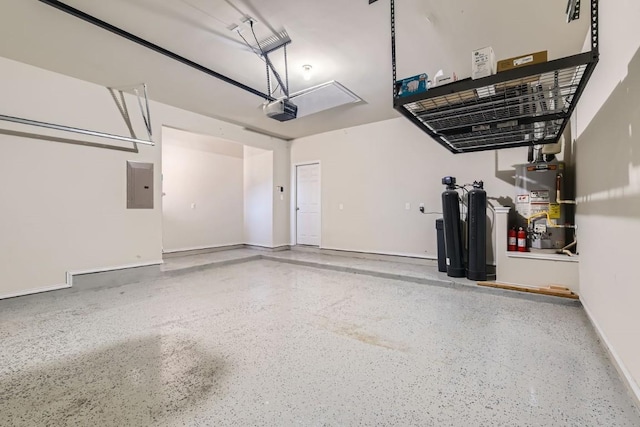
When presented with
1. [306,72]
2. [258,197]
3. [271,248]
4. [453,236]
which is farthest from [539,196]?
[258,197]

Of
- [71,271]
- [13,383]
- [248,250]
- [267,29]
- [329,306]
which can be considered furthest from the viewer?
[248,250]

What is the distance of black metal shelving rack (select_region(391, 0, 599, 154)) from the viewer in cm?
176

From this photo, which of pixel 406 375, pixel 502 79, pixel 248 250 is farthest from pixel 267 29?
pixel 248 250

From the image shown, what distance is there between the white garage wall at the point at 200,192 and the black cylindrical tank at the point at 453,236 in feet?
16.9

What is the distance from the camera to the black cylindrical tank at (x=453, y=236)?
14.1 feet

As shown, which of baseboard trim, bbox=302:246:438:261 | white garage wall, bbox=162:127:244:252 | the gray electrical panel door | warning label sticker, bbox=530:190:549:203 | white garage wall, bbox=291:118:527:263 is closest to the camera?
warning label sticker, bbox=530:190:549:203

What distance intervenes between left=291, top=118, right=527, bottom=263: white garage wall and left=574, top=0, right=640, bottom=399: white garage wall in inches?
77.7

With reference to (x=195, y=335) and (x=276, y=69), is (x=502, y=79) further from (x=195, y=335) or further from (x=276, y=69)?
(x=195, y=335)

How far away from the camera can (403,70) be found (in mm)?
3639

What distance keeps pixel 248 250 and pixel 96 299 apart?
3834 mm

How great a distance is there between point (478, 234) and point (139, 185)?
5.35m

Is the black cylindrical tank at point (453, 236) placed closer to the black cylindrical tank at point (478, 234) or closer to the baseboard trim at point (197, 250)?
the black cylindrical tank at point (478, 234)

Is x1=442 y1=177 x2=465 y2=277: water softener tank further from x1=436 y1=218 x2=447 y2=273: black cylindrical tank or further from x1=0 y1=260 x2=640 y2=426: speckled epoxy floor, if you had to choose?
x1=0 y1=260 x2=640 y2=426: speckled epoxy floor

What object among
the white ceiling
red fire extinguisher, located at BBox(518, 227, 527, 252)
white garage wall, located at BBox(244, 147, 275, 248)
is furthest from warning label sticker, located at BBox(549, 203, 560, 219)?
white garage wall, located at BBox(244, 147, 275, 248)
